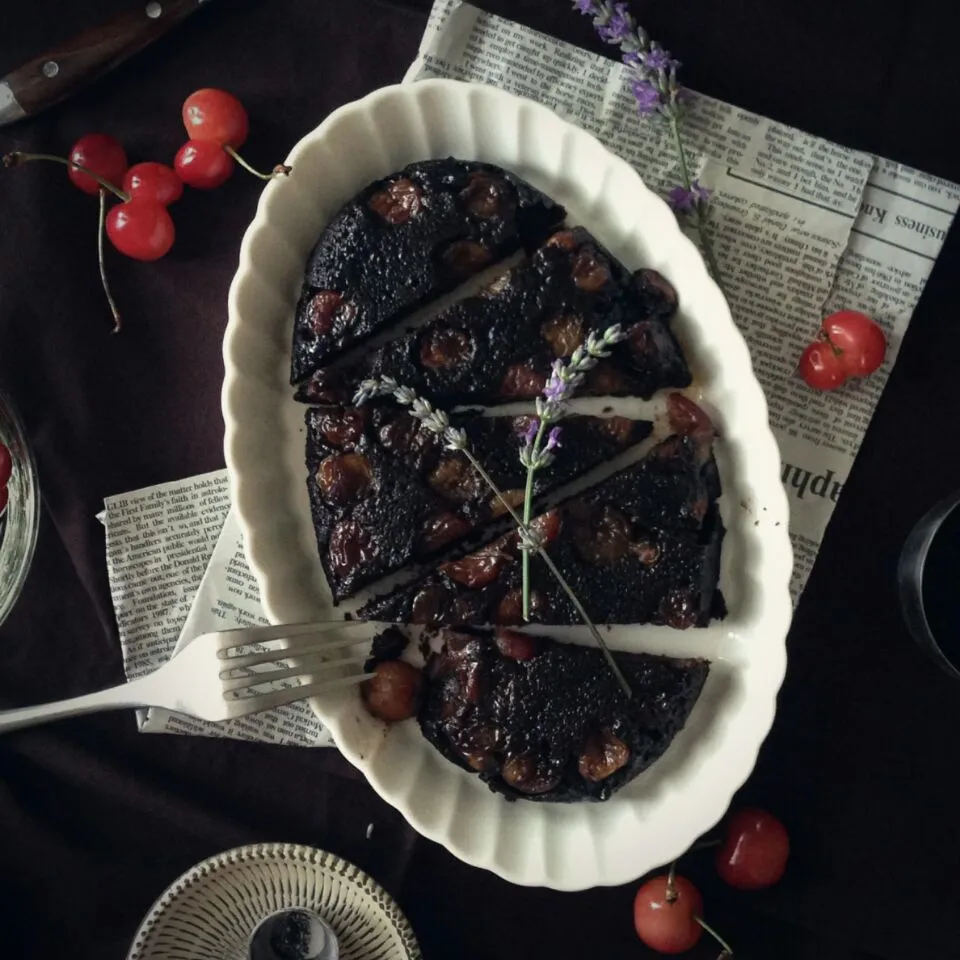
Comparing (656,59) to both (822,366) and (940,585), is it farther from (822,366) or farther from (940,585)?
(940,585)

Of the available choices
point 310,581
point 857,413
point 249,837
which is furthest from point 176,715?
point 857,413

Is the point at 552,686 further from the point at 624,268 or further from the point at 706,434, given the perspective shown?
→ the point at 624,268

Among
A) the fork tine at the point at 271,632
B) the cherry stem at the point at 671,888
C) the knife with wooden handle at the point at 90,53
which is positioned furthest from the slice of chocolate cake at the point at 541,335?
the cherry stem at the point at 671,888

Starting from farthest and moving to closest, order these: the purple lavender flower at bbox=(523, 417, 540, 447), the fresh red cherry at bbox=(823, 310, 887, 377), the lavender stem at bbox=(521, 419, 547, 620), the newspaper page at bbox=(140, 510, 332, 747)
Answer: the newspaper page at bbox=(140, 510, 332, 747)
the fresh red cherry at bbox=(823, 310, 887, 377)
the purple lavender flower at bbox=(523, 417, 540, 447)
the lavender stem at bbox=(521, 419, 547, 620)

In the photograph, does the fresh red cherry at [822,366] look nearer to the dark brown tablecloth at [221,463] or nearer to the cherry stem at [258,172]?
the dark brown tablecloth at [221,463]

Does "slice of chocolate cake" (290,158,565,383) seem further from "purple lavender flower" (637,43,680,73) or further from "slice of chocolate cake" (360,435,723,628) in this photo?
"slice of chocolate cake" (360,435,723,628)

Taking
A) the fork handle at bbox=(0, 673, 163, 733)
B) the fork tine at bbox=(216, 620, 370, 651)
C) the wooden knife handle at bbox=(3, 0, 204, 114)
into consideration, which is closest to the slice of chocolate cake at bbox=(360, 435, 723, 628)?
the fork tine at bbox=(216, 620, 370, 651)
